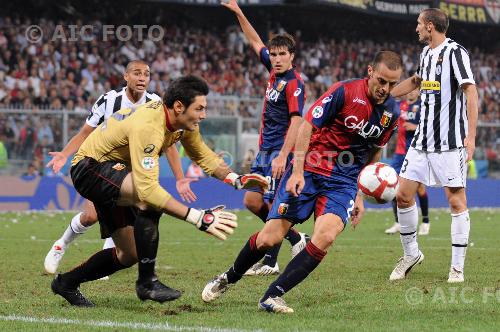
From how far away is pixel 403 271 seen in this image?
9.30 metres

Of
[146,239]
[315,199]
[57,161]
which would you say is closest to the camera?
[146,239]

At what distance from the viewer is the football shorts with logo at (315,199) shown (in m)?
7.39

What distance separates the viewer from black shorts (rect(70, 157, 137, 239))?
7.04 meters

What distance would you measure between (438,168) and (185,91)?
11.2 ft

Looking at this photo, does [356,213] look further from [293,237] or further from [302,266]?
[293,237]

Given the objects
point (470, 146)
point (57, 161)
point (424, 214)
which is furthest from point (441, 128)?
point (424, 214)

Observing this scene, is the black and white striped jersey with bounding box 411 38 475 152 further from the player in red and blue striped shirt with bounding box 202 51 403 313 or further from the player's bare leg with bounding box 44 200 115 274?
the player's bare leg with bounding box 44 200 115 274

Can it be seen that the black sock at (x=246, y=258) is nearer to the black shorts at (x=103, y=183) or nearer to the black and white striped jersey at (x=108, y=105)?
the black shorts at (x=103, y=183)

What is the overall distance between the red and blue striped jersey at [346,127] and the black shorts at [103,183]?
149cm

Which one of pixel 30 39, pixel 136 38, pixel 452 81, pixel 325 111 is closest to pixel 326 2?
pixel 136 38

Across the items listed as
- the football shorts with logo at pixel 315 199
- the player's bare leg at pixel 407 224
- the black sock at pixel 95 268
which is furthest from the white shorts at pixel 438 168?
the black sock at pixel 95 268

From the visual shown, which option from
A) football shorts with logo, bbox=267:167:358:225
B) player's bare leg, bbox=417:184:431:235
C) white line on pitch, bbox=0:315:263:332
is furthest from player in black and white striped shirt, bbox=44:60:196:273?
player's bare leg, bbox=417:184:431:235

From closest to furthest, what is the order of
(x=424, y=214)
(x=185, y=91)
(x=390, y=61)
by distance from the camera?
(x=185, y=91) → (x=390, y=61) → (x=424, y=214)

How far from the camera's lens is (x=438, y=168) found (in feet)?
30.5
